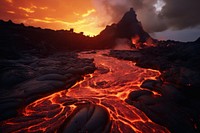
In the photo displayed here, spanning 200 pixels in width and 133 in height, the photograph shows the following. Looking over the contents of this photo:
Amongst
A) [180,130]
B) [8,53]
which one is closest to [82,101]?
[180,130]

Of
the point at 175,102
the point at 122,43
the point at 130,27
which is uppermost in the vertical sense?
the point at 130,27

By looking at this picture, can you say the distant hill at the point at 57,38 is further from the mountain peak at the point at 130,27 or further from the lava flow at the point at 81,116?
the lava flow at the point at 81,116

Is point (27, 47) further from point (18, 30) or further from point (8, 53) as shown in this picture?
point (8, 53)

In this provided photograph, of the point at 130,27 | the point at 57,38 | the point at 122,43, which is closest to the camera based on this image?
the point at 57,38

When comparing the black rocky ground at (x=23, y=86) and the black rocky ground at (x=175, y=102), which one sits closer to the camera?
the black rocky ground at (x=175, y=102)

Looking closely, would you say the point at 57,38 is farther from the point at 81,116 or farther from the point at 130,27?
the point at 130,27

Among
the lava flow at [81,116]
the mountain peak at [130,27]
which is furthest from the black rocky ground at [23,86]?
the mountain peak at [130,27]

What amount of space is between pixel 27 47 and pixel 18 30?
11.6 m

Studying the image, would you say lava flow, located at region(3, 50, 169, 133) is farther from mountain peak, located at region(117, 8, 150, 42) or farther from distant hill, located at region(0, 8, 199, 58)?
mountain peak, located at region(117, 8, 150, 42)

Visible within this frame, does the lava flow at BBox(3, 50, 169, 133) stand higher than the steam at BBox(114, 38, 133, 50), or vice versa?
the steam at BBox(114, 38, 133, 50)

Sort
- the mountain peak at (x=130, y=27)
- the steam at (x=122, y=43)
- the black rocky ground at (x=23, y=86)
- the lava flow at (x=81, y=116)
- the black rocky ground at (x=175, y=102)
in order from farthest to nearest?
the mountain peak at (x=130, y=27) → the steam at (x=122, y=43) → the black rocky ground at (x=23, y=86) → the black rocky ground at (x=175, y=102) → the lava flow at (x=81, y=116)

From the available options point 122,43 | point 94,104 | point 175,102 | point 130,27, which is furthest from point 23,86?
point 130,27

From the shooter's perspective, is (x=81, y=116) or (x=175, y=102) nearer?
(x=81, y=116)

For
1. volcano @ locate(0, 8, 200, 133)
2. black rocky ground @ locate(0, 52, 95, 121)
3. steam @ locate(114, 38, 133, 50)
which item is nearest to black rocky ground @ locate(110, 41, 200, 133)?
volcano @ locate(0, 8, 200, 133)
